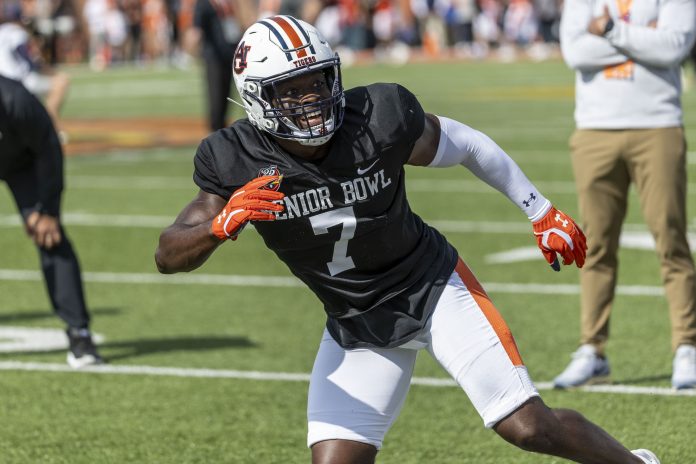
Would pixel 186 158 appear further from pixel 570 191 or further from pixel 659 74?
pixel 659 74

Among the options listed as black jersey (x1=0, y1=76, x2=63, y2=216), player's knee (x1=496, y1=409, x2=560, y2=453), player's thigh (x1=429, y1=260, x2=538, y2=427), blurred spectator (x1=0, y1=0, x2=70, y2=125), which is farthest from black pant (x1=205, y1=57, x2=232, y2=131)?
player's knee (x1=496, y1=409, x2=560, y2=453)

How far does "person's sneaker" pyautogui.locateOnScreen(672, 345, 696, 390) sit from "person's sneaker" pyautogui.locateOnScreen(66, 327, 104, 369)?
3022 millimetres

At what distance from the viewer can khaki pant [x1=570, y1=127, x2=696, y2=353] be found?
6340mm

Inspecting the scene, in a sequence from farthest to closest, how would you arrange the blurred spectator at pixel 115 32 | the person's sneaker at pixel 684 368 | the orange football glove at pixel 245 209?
1. the blurred spectator at pixel 115 32
2. the person's sneaker at pixel 684 368
3. the orange football glove at pixel 245 209

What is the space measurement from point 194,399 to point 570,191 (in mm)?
6997

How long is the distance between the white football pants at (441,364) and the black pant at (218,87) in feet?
38.8

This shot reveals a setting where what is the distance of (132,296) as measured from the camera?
9.05m

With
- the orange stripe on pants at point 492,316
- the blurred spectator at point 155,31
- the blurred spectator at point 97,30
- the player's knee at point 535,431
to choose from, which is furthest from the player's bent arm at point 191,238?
the blurred spectator at point 155,31

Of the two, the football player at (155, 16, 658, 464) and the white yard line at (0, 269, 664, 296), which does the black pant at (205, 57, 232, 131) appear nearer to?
the white yard line at (0, 269, 664, 296)

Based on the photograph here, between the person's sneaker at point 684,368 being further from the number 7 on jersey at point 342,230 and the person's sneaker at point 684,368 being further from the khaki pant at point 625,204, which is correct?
the number 7 on jersey at point 342,230

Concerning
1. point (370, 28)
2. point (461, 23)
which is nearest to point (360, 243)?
point (461, 23)

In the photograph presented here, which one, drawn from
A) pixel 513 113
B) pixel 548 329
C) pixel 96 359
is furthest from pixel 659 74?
pixel 513 113

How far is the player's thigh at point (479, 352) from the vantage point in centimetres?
426

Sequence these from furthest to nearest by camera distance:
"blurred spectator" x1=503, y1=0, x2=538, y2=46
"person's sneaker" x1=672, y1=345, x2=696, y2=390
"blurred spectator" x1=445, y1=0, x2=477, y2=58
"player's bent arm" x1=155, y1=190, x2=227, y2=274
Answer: "blurred spectator" x1=445, y1=0, x2=477, y2=58, "blurred spectator" x1=503, y1=0, x2=538, y2=46, "person's sneaker" x1=672, y1=345, x2=696, y2=390, "player's bent arm" x1=155, y1=190, x2=227, y2=274
